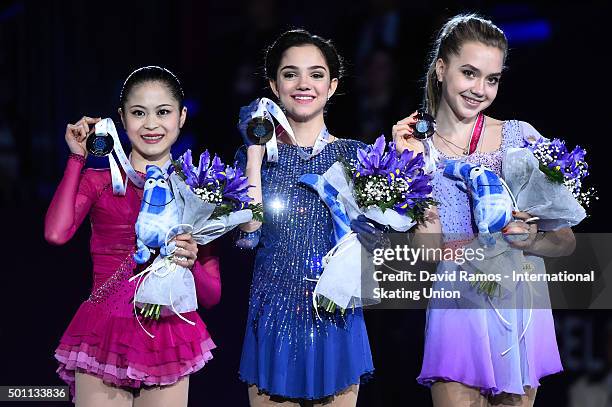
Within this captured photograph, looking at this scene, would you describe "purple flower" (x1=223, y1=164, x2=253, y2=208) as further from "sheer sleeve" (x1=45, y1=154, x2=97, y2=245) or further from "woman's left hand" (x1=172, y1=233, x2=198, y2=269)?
"sheer sleeve" (x1=45, y1=154, x2=97, y2=245)

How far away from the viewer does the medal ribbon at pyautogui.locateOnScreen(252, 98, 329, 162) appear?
3473mm

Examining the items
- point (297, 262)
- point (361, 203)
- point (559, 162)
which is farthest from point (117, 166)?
point (559, 162)

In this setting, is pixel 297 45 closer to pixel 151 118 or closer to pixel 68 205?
pixel 151 118

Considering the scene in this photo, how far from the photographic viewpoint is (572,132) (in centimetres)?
483

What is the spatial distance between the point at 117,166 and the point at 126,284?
0.40 meters

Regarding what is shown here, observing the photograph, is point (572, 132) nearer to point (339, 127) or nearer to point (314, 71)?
point (339, 127)

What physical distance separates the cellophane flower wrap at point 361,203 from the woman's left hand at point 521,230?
11.0 inches

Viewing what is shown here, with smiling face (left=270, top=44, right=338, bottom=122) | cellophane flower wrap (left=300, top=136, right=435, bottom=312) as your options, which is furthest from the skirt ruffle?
smiling face (left=270, top=44, right=338, bottom=122)

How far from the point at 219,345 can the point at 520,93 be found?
1917mm

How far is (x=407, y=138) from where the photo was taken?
3533 millimetres

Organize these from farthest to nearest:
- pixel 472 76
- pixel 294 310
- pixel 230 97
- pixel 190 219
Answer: pixel 230 97 < pixel 472 76 < pixel 294 310 < pixel 190 219

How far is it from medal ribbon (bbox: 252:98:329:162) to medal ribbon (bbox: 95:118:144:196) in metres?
0.45

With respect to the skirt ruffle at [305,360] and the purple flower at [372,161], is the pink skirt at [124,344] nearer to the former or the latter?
the skirt ruffle at [305,360]

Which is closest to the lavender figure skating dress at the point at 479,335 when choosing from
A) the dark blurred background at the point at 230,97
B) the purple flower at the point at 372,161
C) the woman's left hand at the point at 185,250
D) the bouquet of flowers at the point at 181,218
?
the purple flower at the point at 372,161
